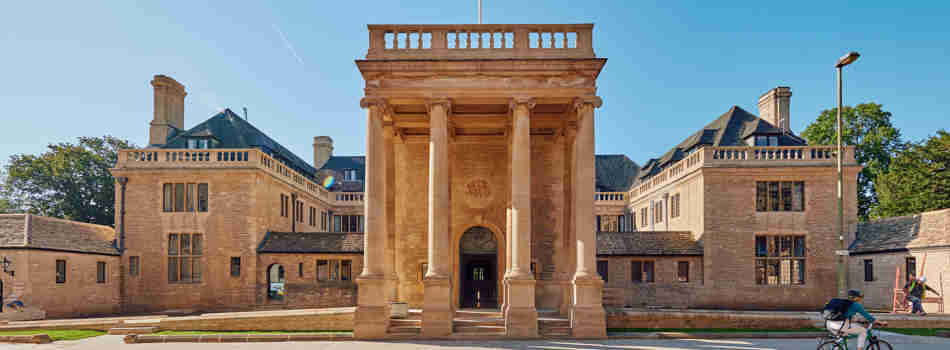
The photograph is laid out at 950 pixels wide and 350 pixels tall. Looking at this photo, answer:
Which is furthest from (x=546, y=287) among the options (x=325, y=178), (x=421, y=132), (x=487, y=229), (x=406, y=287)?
(x=325, y=178)

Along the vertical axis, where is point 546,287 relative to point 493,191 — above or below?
below

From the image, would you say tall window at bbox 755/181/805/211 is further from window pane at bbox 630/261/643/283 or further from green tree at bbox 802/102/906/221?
green tree at bbox 802/102/906/221

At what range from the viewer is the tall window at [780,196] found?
2989 centimetres

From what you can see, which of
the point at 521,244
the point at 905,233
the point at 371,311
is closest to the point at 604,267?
the point at 521,244

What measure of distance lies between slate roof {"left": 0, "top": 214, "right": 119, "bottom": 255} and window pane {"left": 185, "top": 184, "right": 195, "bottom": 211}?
13.2ft

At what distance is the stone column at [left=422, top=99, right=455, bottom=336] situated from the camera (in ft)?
64.5

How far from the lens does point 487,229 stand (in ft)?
87.6

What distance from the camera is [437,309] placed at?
1972 centimetres

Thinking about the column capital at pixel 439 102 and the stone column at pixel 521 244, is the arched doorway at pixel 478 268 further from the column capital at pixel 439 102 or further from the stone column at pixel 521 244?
the column capital at pixel 439 102

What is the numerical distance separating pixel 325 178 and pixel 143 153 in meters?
22.0

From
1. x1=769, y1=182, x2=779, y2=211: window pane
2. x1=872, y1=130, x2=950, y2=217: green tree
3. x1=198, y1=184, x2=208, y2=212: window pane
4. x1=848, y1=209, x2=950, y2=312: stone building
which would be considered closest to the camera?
x1=848, y1=209, x2=950, y2=312: stone building

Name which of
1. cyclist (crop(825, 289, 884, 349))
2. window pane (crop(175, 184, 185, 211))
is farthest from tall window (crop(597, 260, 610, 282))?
window pane (crop(175, 184, 185, 211))

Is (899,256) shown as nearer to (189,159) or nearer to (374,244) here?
(374,244)

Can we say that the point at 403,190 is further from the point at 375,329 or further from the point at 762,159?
the point at 762,159
